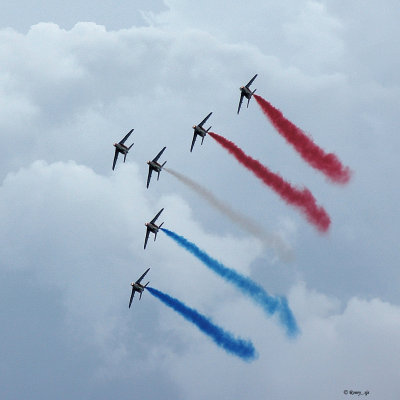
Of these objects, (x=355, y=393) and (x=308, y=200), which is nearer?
(x=308, y=200)

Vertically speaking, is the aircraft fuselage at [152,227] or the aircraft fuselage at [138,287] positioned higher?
the aircraft fuselage at [152,227]

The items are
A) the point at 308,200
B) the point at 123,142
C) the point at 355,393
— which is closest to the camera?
the point at 308,200

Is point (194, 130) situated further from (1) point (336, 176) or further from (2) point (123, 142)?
(1) point (336, 176)

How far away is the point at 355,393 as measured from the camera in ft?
588

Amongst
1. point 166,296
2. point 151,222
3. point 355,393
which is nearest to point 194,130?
point 151,222

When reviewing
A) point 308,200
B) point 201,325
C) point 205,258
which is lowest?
point 201,325

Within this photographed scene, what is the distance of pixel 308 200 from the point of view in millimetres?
142125

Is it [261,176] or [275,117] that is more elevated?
[275,117]

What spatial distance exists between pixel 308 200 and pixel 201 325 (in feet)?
104

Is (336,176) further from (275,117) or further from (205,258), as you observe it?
(205,258)

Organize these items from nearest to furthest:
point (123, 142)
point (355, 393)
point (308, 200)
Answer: point (308, 200), point (123, 142), point (355, 393)

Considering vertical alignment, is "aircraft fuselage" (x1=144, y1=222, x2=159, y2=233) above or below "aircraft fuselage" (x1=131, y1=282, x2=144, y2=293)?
above

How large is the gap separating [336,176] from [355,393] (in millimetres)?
62373

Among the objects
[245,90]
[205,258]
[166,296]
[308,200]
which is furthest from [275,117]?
[166,296]
